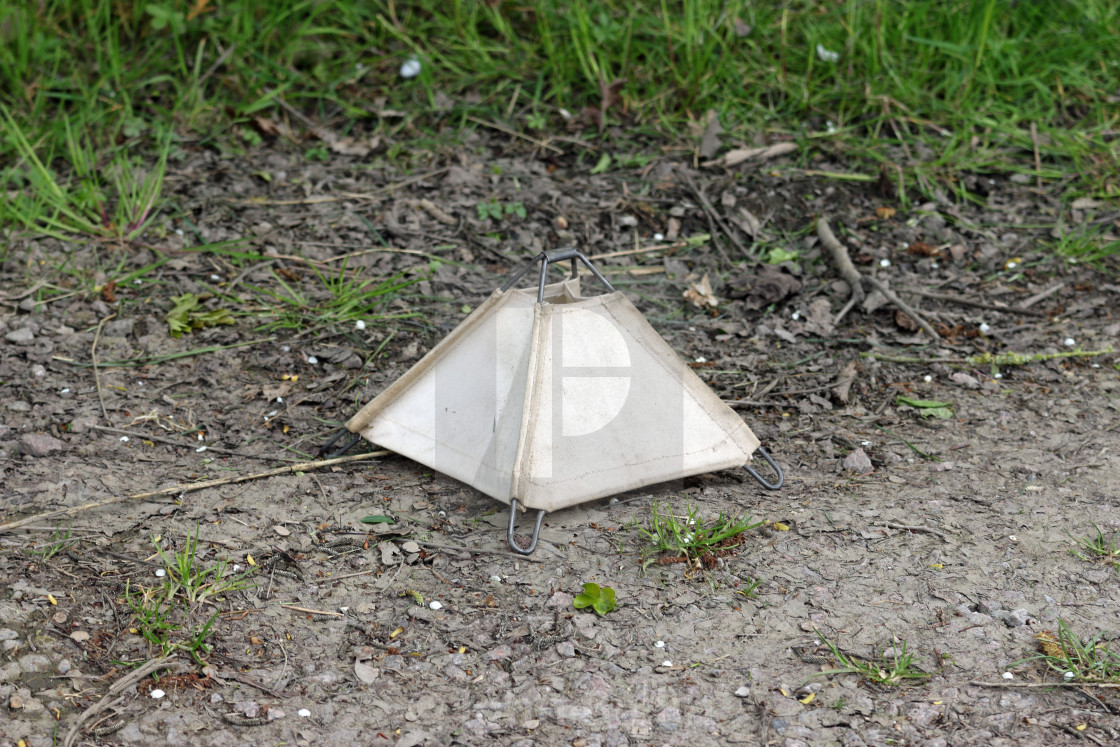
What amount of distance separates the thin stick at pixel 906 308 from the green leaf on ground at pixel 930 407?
41cm

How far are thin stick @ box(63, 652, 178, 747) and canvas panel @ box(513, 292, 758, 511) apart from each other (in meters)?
0.85

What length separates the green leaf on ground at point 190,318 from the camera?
3.27 metres

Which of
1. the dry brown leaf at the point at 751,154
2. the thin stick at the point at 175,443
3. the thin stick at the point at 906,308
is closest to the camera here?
the thin stick at the point at 175,443

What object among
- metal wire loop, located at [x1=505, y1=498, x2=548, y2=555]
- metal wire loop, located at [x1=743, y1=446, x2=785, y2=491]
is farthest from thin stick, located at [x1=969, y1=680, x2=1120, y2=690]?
metal wire loop, located at [x1=505, y1=498, x2=548, y2=555]

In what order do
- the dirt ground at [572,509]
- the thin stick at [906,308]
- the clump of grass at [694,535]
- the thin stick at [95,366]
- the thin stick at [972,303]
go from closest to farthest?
the dirt ground at [572,509] < the clump of grass at [694,535] < the thin stick at [95,366] < the thin stick at [906,308] < the thin stick at [972,303]

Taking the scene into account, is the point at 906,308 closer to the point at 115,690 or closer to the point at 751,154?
the point at 751,154

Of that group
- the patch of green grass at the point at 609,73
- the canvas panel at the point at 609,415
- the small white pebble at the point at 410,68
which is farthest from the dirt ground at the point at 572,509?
the small white pebble at the point at 410,68

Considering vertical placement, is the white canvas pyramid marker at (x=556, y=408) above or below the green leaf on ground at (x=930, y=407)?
above

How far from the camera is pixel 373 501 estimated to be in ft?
8.50

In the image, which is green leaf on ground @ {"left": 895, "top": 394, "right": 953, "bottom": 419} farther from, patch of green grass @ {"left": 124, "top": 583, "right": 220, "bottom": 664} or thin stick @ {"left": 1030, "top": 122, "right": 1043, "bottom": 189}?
patch of green grass @ {"left": 124, "top": 583, "right": 220, "bottom": 664}

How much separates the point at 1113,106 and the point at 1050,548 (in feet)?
9.75

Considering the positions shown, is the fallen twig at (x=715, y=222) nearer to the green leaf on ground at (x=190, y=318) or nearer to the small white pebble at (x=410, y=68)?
the small white pebble at (x=410, y=68)

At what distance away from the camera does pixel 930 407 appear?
3076 millimetres

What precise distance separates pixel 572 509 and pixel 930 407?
4.07 ft
